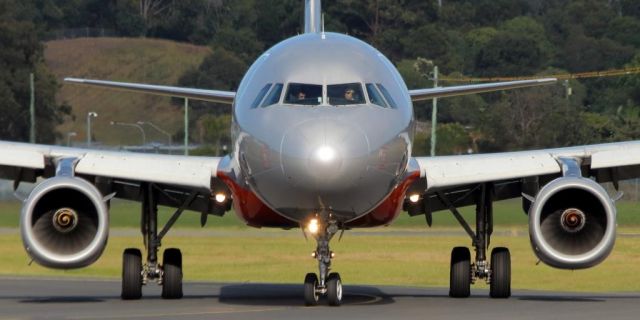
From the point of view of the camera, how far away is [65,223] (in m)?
21.0

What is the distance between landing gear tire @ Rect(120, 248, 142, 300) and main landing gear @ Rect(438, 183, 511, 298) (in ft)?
13.2

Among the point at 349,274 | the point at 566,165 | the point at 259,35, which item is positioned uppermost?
the point at 259,35

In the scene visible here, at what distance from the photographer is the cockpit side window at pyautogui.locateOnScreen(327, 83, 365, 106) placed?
1966 cm

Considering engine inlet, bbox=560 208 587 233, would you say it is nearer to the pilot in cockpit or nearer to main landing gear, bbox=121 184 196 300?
the pilot in cockpit

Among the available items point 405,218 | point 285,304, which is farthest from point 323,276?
point 405,218

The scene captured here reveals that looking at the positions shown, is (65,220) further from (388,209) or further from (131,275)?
(388,209)

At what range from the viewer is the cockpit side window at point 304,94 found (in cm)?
1962

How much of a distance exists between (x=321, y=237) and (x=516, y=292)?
6424 millimetres

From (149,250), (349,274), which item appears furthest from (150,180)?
(349,274)

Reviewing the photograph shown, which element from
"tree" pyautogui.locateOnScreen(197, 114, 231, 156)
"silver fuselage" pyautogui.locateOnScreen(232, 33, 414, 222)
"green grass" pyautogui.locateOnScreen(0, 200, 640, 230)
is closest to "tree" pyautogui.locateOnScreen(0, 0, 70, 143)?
"tree" pyautogui.locateOnScreen(197, 114, 231, 156)

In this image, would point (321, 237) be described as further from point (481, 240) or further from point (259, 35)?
point (259, 35)

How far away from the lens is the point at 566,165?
71.3 ft

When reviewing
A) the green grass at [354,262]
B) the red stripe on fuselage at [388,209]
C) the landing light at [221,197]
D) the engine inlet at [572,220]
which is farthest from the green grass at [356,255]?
the landing light at [221,197]

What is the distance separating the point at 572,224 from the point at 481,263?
2601mm
